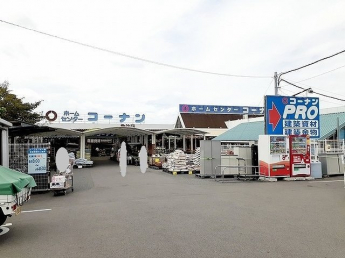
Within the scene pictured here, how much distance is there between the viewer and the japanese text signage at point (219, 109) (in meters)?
46.4

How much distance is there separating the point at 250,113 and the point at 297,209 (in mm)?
42705

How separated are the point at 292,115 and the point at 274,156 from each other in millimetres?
3038

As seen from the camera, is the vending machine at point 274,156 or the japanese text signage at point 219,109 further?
the japanese text signage at point 219,109

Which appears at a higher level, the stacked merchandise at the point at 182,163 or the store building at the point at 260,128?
the store building at the point at 260,128

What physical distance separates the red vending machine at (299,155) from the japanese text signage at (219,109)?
3056 cm

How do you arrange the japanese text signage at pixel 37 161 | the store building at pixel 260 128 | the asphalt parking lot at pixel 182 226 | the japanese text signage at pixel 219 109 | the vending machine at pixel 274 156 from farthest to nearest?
the japanese text signage at pixel 219 109, the store building at pixel 260 128, the vending machine at pixel 274 156, the japanese text signage at pixel 37 161, the asphalt parking lot at pixel 182 226

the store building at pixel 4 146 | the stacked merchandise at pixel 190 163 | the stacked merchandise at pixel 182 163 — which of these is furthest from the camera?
the stacked merchandise at pixel 190 163

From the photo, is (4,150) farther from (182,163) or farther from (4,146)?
(182,163)

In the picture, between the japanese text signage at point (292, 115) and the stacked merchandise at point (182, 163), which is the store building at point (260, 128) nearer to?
the japanese text signage at point (292, 115)

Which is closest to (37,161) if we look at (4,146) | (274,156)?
(4,146)

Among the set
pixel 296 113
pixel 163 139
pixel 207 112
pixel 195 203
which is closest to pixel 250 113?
pixel 207 112

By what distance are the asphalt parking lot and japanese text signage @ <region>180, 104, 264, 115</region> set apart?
118ft

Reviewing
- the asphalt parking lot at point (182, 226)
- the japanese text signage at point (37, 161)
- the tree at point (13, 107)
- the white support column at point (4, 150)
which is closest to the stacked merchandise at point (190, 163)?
the asphalt parking lot at point (182, 226)

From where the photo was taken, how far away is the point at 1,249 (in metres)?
5.23
